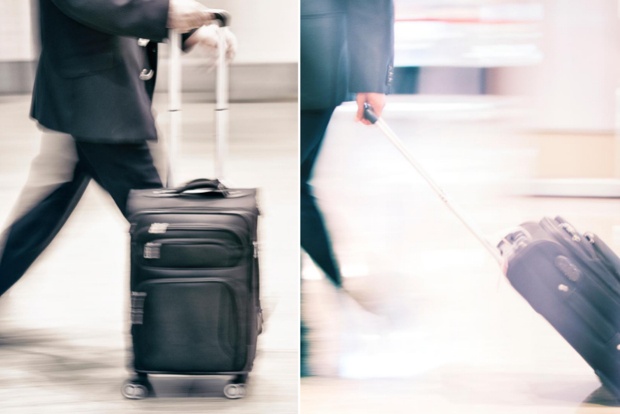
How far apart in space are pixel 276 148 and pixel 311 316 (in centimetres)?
52

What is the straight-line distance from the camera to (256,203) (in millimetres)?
2475

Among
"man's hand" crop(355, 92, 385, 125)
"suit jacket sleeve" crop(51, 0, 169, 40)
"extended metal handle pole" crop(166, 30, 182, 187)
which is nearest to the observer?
"suit jacket sleeve" crop(51, 0, 169, 40)

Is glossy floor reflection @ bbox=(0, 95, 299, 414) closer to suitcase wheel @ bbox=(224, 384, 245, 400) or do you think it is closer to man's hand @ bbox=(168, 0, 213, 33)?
suitcase wheel @ bbox=(224, 384, 245, 400)

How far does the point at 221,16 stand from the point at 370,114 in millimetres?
521

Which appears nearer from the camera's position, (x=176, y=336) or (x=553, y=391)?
(x=176, y=336)

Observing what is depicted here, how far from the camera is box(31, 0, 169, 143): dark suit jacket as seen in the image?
2332 millimetres

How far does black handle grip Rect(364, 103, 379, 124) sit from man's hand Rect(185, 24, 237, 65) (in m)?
0.42

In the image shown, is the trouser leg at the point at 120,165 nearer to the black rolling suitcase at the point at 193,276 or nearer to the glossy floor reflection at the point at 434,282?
the black rolling suitcase at the point at 193,276

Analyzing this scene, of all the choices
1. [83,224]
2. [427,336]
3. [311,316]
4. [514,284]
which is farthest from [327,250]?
[83,224]

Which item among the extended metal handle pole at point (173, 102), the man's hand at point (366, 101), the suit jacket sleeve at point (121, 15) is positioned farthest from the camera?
the man's hand at point (366, 101)

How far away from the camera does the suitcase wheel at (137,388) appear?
2.52m

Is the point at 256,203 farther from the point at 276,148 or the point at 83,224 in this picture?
the point at 83,224

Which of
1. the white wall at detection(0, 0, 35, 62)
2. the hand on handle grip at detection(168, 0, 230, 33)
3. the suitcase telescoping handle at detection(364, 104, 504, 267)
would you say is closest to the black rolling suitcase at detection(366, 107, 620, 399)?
the suitcase telescoping handle at detection(364, 104, 504, 267)

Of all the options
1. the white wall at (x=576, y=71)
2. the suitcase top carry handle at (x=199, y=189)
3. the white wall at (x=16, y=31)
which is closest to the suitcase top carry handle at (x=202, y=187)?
the suitcase top carry handle at (x=199, y=189)
